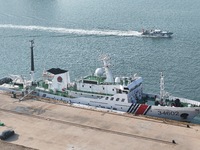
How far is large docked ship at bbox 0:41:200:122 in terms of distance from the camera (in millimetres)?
45531

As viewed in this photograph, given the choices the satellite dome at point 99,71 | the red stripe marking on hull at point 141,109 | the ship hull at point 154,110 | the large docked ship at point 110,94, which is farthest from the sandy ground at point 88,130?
the satellite dome at point 99,71

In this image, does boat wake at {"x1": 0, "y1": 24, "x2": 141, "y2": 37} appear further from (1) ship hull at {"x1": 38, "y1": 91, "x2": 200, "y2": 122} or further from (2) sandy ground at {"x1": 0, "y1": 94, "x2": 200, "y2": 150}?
(2) sandy ground at {"x1": 0, "y1": 94, "x2": 200, "y2": 150}

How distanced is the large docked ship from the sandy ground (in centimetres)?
250

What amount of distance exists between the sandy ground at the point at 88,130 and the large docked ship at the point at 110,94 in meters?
2.50

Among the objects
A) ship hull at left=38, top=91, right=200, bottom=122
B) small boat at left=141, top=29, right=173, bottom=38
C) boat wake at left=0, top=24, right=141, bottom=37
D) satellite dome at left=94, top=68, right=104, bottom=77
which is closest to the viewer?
ship hull at left=38, top=91, right=200, bottom=122

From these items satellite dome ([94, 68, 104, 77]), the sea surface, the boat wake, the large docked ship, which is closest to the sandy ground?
the large docked ship

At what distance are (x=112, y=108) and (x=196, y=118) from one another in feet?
34.3

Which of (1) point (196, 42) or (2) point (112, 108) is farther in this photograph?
(1) point (196, 42)

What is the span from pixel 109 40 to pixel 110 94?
132 feet

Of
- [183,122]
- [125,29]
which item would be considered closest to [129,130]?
[183,122]

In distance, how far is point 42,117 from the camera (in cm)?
4416

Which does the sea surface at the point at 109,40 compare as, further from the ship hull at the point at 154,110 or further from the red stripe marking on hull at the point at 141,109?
the red stripe marking on hull at the point at 141,109

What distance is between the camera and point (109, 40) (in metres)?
87.5

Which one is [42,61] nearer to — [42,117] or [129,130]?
[42,117]
